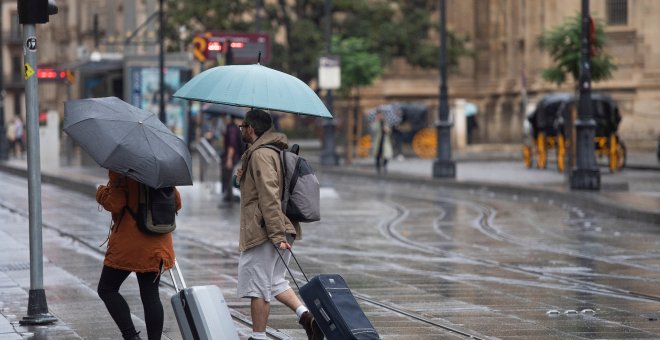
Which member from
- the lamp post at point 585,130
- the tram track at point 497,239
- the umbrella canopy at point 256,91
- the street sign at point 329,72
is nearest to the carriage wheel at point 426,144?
the street sign at point 329,72

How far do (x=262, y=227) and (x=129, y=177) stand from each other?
3.02ft

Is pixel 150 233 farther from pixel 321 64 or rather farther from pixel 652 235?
pixel 321 64

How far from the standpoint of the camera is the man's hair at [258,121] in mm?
10594

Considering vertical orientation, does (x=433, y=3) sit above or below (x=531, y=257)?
above

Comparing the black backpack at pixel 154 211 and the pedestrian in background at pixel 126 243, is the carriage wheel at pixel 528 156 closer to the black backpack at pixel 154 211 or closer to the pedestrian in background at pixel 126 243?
the pedestrian in background at pixel 126 243

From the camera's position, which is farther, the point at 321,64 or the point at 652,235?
the point at 321,64

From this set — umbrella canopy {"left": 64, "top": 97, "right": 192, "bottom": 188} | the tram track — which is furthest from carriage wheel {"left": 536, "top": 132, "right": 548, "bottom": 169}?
umbrella canopy {"left": 64, "top": 97, "right": 192, "bottom": 188}

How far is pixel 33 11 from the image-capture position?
12.1 metres

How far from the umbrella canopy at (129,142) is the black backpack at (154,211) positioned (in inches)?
6.2

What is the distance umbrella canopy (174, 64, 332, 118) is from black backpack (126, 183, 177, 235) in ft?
2.21

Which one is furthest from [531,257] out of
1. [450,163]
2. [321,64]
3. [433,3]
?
[433,3]

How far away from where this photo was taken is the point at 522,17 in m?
63.9

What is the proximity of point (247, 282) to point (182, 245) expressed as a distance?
957 centimetres

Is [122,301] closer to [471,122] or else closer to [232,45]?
[232,45]
